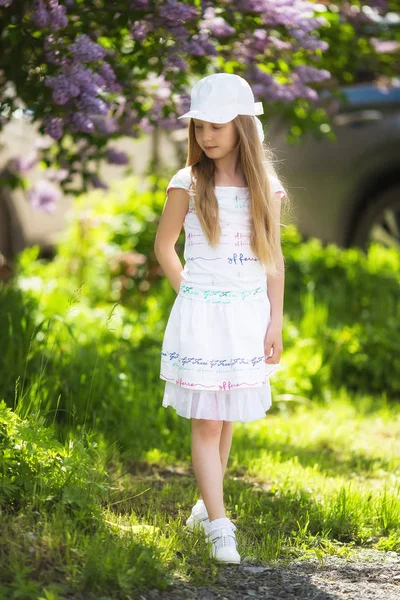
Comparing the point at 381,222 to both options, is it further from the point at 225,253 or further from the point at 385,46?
the point at 225,253

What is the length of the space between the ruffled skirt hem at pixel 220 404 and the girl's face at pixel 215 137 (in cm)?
77

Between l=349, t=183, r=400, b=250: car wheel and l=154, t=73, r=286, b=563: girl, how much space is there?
3554mm

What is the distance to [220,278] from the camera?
3043 mm

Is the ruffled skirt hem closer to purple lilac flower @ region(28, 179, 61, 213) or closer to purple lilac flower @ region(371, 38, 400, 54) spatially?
purple lilac flower @ region(28, 179, 61, 213)

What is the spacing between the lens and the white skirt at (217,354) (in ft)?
9.83

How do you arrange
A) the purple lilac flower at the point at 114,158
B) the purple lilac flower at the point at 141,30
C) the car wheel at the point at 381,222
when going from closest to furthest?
the purple lilac flower at the point at 141,30 → the purple lilac flower at the point at 114,158 → the car wheel at the point at 381,222

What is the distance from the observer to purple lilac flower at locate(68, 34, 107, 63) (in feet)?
11.3

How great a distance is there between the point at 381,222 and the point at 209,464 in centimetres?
397

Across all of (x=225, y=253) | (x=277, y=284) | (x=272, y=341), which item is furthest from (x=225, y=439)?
(x=225, y=253)

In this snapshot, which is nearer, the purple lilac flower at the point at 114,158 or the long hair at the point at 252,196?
the long hair at the point at 252,196

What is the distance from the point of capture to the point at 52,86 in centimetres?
354

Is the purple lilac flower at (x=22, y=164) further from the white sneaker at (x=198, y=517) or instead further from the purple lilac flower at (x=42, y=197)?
the white sneaker at (x=198, y=517)

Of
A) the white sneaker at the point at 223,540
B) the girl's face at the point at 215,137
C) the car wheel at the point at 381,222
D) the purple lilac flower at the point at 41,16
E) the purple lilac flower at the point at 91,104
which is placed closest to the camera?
the white sneaker at the point at 223,540

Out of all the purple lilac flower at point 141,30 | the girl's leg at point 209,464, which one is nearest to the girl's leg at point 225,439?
the girl's leg at point 209,464
